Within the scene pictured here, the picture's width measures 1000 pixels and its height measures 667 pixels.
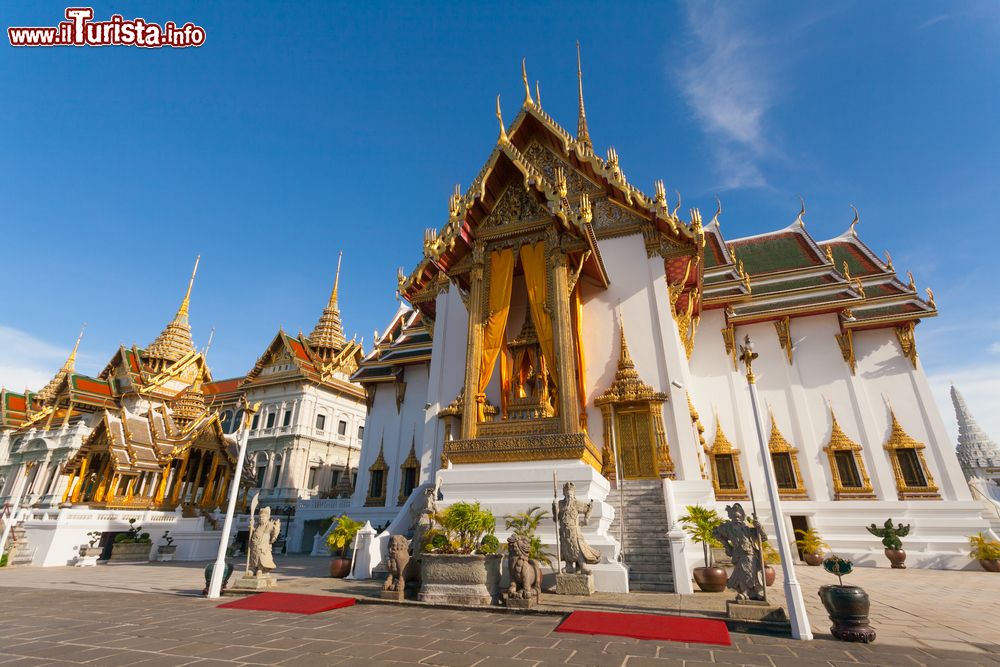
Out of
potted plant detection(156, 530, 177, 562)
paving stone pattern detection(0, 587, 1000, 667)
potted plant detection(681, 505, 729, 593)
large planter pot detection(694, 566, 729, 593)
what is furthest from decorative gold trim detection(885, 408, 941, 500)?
potted plant detection(156, 530, 177, 562)

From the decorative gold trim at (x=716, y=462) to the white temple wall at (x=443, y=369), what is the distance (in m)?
7.33

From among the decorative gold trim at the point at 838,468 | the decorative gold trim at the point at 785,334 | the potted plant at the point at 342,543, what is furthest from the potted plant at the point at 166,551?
the decorative gold trim at the point at 785,334

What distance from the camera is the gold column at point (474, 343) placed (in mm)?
9305

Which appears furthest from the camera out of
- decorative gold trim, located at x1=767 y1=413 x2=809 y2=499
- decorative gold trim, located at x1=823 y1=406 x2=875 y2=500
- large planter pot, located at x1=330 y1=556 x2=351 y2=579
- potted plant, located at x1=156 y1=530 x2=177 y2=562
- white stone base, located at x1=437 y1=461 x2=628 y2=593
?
potted plant, located at x1=156 y1=530 x2=177 y2=562

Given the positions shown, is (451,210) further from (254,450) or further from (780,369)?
(254,450)

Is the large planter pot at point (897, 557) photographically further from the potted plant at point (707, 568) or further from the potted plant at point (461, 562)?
the potted plant at point (461, 562)

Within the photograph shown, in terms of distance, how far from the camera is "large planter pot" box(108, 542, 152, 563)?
1349 cm

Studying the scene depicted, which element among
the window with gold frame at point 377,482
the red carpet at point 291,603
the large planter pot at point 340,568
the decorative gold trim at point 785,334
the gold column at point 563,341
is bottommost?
the red carpet at point 291,603

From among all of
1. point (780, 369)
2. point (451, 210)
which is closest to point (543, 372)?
→ point (451, 210)

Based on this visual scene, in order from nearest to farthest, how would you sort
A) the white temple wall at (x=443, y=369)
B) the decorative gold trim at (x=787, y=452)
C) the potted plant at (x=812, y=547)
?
Answer: 1. the potted plant at (x=812, y=547)
2. the white temple wall at (x=443, y=369)
3. the decorative gold trim at (x=787, y=452)

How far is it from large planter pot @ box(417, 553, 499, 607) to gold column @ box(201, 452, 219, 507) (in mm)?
16417

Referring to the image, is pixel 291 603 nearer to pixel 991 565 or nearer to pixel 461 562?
pixel 461 562

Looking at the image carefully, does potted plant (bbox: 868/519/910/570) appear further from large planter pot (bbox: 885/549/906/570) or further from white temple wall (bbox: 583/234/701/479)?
white temple wall (bbox: 583/234/701/479)

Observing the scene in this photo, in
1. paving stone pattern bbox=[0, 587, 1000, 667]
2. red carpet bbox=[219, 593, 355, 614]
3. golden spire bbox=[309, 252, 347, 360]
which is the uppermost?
golden spire bbox=[309, 252, 347, 360]
